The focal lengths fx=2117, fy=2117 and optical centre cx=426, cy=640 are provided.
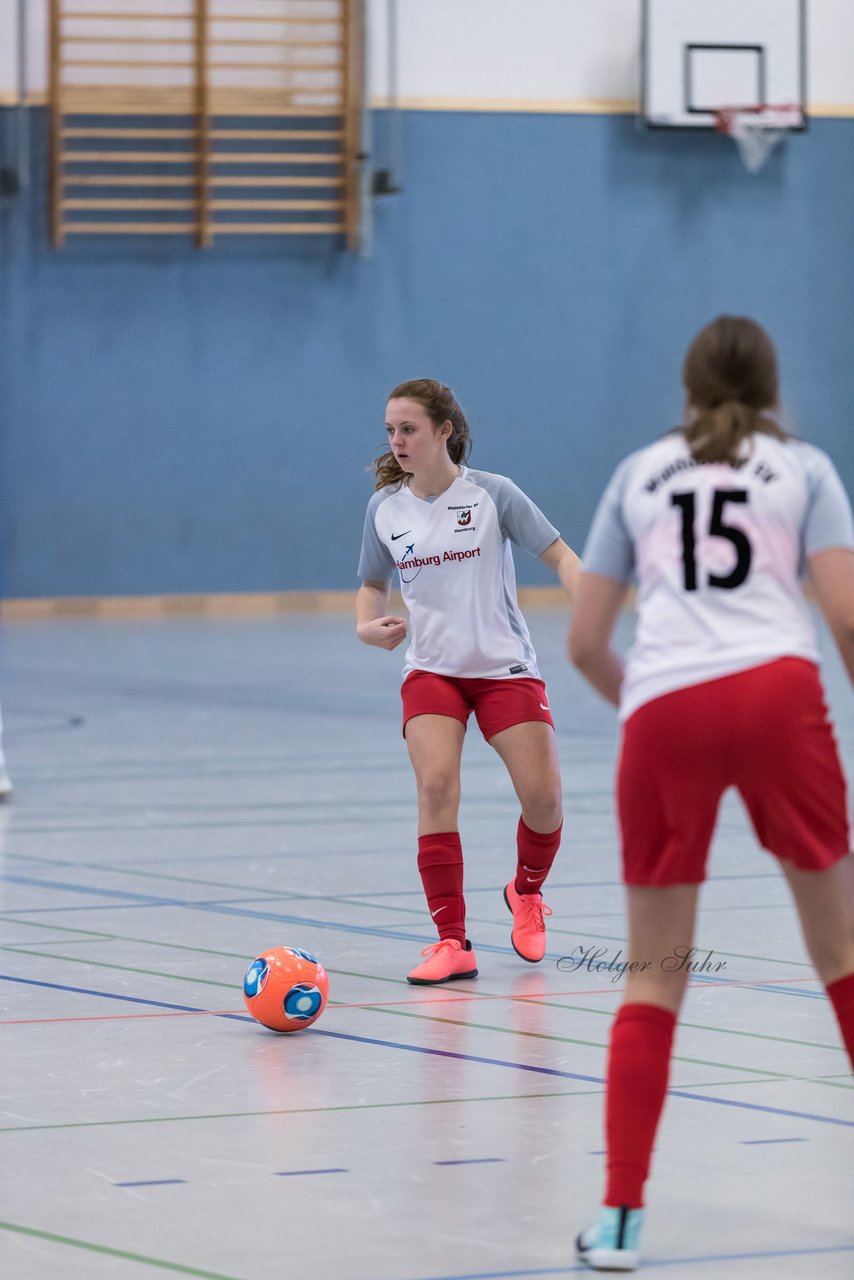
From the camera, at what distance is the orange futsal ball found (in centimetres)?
429

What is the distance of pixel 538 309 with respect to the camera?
58.9ft

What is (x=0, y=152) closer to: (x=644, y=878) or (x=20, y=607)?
(x=20, y=607)

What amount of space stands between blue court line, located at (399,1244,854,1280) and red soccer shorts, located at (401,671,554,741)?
7.23 ft

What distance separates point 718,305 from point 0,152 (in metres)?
6.20

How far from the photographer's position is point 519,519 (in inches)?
198

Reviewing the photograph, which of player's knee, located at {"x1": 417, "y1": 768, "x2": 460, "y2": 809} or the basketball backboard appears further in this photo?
the basketball backboard

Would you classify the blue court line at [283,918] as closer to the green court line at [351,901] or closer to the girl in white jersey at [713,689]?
the green court line at [351,901]

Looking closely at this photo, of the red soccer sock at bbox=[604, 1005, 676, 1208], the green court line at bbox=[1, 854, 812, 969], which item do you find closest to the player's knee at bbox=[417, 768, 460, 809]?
the green court line at bbox=[1, 854, 812, 969]

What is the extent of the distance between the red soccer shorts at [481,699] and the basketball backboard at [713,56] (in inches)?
524

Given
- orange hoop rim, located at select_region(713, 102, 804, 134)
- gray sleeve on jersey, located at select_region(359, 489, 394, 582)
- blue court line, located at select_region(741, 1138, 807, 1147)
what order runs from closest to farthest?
blue court line, located at select_region(741, 1138, 807, 1147) < gray sleeve on jersey, located at select_region(359, 489, 394, 582) < orange hoop rim, located at select_region(713, 102, 804, 134)

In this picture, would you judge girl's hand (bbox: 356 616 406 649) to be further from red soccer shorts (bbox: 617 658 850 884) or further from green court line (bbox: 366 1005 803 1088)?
red soccer shorts (bbox: 617 658 850 884)

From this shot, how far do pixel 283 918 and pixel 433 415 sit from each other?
4.80 ft

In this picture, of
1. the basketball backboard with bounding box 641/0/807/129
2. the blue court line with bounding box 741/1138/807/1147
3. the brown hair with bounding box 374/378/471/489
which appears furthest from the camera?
the basketball backboard with bounding box 641/0/807/129

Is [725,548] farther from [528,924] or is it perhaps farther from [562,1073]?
[528,924]
